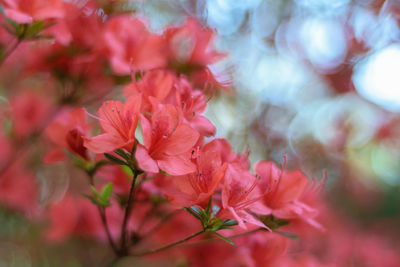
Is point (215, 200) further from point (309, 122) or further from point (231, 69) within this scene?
point (309, 122)

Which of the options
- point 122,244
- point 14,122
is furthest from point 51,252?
point 122,244

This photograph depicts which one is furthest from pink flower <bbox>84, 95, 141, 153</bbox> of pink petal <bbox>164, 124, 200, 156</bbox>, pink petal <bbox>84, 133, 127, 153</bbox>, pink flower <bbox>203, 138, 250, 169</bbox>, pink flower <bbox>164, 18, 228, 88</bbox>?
pink flower <bbox>164, 18, 228, 88</bbox>

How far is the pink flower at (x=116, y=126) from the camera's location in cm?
93

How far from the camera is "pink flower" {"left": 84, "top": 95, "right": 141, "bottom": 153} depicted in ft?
3.04

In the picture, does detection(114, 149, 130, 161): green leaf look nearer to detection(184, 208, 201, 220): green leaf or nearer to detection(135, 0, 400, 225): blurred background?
detection(184, 208, 201, 220): green leaf

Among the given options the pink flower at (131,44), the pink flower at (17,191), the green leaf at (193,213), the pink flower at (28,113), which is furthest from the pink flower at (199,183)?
the pink flower at (17,191)

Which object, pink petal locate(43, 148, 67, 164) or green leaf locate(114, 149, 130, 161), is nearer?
green leaf locate(114, 149, 130, 161)

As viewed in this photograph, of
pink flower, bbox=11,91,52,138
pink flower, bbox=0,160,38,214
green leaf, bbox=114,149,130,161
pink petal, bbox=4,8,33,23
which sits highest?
pink petal, bbox=4,8,33,23

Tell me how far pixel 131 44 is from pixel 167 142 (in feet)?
2.20

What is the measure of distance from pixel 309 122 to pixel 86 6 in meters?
2.01

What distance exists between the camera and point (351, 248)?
2.40 meters

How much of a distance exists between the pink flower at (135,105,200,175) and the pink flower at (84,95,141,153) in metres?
0.04

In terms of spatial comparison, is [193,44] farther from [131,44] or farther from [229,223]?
[229,223]

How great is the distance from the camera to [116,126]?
0.99 m
